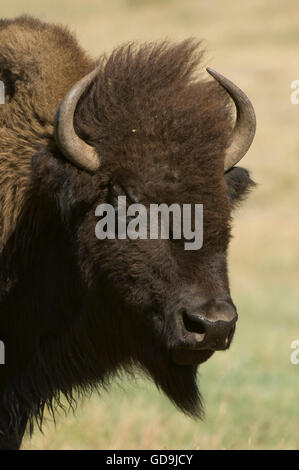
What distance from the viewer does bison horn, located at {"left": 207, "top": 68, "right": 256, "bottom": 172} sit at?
4.85 metres

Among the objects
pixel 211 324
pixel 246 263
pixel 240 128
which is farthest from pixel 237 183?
pixel 246 263

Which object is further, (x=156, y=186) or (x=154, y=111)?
(x=154, y=111)

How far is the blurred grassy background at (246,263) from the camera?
26.1 ft

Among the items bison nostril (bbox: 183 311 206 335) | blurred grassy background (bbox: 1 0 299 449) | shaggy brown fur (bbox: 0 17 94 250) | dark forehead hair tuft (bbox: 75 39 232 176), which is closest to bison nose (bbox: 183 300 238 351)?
bison nostril (bbox: 183 311 206 335)

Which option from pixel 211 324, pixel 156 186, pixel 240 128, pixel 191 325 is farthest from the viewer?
pixel 240 128

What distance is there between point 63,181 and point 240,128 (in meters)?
1.00

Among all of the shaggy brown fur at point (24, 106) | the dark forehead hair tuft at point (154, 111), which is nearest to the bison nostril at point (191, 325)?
the dark forehead hair tuft at point (154, 111)

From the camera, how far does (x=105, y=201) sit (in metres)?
4.68

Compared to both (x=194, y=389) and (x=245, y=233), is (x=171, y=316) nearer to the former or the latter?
(x=194, y=389)

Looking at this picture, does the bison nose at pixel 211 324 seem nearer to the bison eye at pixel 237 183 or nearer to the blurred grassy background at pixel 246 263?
the bison eye at pixel 237 183

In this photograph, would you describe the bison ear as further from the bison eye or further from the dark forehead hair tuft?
the bison eye

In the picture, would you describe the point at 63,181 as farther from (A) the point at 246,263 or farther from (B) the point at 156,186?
(A) the point at 246,263

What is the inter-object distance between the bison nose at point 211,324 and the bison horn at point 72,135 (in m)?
0.92

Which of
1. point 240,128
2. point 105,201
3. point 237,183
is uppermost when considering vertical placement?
point 240,128
